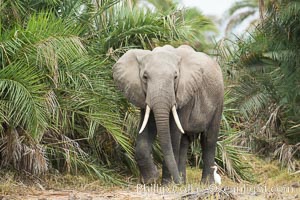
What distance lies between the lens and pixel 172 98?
1146 centimetres

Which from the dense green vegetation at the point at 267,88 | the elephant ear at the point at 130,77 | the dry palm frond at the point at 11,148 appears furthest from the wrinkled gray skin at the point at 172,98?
the dense green vegetation at the point at 267,88

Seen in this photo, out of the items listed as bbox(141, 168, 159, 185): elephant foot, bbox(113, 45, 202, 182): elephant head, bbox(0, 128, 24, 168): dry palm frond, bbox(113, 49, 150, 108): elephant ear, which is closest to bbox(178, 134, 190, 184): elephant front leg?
bbox(141, 168, 159, 185): elephant foot

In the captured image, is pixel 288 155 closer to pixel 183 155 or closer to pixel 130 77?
pixel 183 155

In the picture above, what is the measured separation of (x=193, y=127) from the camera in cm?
1251

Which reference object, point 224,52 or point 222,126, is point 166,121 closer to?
point 222,126

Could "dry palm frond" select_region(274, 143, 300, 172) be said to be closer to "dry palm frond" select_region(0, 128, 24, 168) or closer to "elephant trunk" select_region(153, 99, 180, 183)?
"elephant trunk" select_region(153, 99, 180, 183)

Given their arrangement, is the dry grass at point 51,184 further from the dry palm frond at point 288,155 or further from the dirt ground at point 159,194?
the dry palm frond at point 288,155

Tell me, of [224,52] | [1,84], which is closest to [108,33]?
[1,84]

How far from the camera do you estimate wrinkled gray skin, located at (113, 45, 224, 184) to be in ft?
37.5

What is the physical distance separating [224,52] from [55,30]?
24.4 feet

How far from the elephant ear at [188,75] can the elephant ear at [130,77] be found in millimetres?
526

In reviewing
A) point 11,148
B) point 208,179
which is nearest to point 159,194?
point 11,148

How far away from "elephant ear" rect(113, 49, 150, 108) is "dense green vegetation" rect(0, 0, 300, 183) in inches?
20.8

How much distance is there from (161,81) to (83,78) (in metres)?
1.56
